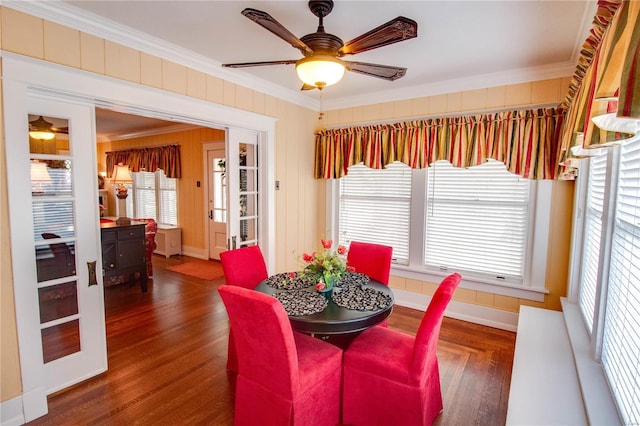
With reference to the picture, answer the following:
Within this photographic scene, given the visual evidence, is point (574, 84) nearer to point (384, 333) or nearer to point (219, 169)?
point (384, 333)

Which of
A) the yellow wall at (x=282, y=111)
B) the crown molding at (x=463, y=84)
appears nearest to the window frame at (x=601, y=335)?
the yellow wall at (x=282, y=111)

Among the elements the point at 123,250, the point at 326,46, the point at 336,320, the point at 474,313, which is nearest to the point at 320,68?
the point at 326,46

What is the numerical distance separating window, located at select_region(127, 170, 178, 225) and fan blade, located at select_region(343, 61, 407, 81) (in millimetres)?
5802

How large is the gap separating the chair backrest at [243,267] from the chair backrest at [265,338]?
831mm

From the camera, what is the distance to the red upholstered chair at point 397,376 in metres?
1.88

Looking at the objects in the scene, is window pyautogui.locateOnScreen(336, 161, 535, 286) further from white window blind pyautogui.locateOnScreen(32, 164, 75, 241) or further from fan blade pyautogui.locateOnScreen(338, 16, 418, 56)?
white window blind pyautogui.locateOnScreen(32, 164, 75, 241)

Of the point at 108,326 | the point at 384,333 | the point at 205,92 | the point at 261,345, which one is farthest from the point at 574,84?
the point at 108,326

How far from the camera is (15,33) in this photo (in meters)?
2.01

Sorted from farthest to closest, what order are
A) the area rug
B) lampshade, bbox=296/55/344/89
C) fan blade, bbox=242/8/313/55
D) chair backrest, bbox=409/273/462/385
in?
1. the area rug
2. lampshade, bbox=296/55/344/89
3. chair backrest, bbox=409/273/462/385
4. fan blade, bbox=242/8/313/55

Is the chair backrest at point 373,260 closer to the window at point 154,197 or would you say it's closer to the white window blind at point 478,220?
the white window blind at point 478,220

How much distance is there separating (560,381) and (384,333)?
1042 millimetres

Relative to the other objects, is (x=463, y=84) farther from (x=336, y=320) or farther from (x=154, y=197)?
(x=154, y=197)

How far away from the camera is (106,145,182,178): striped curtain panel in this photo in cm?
670

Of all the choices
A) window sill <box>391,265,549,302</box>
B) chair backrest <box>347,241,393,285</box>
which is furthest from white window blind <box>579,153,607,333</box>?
chair backrest <box>347,241,393,285</box>
